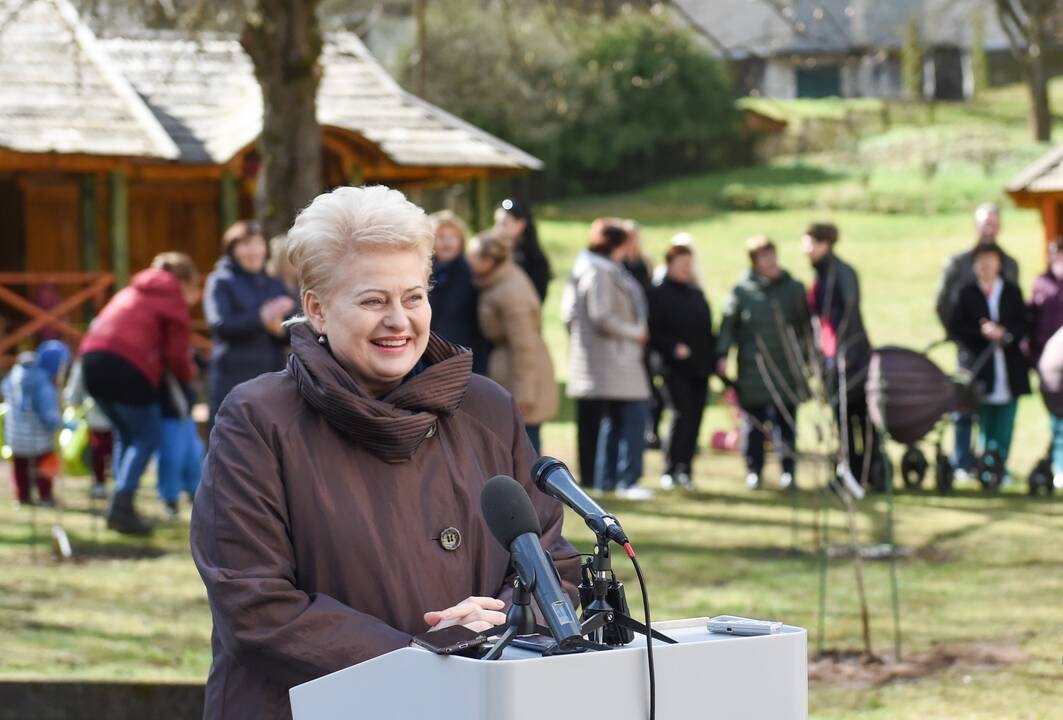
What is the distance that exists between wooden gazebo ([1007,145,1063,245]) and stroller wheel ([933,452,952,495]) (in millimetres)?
5181

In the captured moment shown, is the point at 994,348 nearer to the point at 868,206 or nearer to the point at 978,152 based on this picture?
the point at 868,206

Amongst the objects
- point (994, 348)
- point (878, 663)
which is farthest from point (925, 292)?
point (878, 663)

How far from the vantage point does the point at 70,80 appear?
21578 mm

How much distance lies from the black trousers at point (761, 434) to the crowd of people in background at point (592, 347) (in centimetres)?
2

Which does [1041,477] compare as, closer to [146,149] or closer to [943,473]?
[943,473]

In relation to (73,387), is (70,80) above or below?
above

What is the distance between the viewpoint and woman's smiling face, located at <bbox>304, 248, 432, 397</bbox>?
3520 mm

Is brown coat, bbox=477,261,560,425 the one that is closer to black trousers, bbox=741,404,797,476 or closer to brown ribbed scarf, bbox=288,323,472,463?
black trousers, bbox=741,404,797,476

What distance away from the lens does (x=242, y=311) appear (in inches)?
437

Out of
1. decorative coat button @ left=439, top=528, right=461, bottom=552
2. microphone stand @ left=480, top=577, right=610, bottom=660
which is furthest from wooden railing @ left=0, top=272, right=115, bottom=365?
microphone stand @ left=480, top=577, right=610, bottom=660

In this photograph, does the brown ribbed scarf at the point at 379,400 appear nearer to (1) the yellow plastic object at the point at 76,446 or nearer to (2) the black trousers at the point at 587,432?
(2) the black trousers at the point at 587,432

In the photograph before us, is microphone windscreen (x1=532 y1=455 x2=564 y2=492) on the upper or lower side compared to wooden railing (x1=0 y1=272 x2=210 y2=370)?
upper

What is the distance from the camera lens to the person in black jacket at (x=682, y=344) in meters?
14.0

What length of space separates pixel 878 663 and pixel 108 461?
783 centimetres
